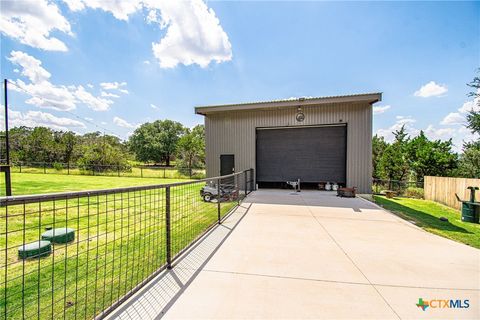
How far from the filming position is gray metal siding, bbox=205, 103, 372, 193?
8.59 m

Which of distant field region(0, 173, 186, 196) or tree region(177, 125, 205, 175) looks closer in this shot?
distant field region(0, 173, 186, 196)

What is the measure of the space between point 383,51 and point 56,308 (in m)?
11.5

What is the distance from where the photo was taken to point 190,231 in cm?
397

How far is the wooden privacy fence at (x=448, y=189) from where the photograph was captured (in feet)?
23.4

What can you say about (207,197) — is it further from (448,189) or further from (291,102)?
(448,189)

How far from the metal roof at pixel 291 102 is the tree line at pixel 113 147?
14.2 m

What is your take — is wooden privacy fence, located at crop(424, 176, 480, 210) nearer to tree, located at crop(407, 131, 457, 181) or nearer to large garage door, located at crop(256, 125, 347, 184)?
large garage door, located at crop(256, 125, 347, 184)

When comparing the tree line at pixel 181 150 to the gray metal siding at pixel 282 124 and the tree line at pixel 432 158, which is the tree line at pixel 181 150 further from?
the gray metal siding at pixel 282 124

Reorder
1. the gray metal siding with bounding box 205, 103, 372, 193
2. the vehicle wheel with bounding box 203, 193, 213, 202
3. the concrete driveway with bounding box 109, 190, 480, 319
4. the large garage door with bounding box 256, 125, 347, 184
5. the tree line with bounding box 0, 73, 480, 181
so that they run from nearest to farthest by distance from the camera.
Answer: the concrete driveway with bounding box 109, 190, 480, 319 < the vehicle wheel with bounding box 203, 193, 213, 202 < the gray metal siding with bounding box 205, 103, 372, 193 < the large garage door with bounding box 256, 125, 347, 184 < the tree line with bounding box 0, 73, 480, 181

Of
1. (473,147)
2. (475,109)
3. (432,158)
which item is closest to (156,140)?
(432,158)

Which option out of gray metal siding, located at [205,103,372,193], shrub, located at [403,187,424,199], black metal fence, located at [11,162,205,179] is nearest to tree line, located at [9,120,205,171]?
black metal fence, located at [11,162,205,179]

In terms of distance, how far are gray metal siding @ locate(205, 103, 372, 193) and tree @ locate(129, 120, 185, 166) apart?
31.0 meters

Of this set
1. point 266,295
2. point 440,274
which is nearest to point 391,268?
point 440,274

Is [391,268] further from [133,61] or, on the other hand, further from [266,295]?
[133,61]
